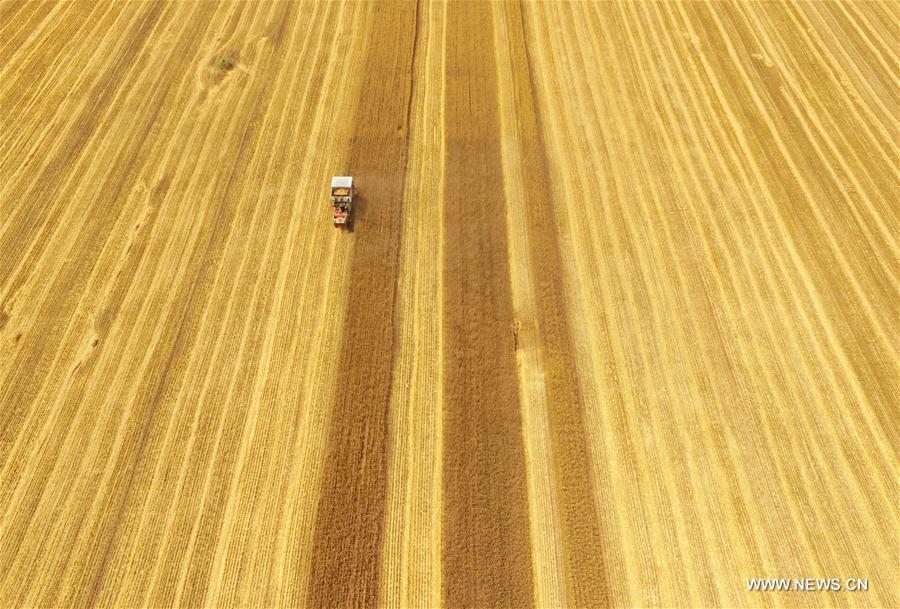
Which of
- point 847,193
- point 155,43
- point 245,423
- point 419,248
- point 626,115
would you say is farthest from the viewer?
point 155,43

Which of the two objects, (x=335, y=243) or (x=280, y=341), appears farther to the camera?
(x=335, y=243)

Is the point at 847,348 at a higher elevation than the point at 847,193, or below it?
below

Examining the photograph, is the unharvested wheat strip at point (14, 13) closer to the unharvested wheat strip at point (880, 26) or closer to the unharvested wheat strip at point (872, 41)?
the unharvested wheat strip at point (872, 41)

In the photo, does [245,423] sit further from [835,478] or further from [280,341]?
[835,478]

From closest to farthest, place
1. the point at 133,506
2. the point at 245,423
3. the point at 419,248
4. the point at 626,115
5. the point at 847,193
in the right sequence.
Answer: the point at 133,506 < the point at 245,423 < the point at 419,248 < the point at 847,193 < the point at 626,115

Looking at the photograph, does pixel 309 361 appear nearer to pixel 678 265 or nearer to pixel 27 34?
pixel 678 265

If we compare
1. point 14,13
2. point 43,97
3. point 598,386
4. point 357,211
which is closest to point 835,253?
point 598,386

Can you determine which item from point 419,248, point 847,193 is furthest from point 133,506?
point 847,193

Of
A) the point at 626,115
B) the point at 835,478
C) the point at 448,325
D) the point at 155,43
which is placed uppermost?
the point at 155,43
